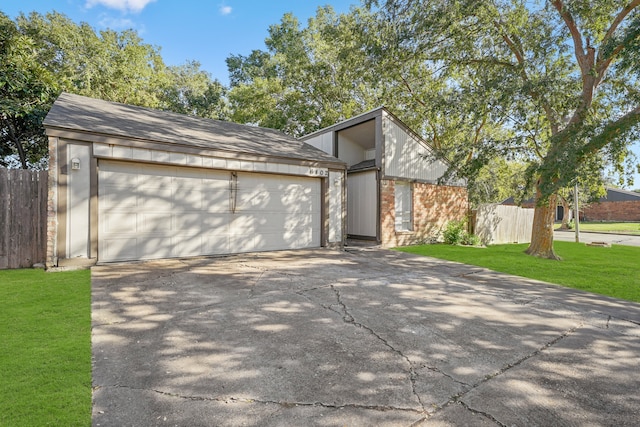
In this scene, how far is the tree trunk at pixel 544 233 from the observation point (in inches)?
383

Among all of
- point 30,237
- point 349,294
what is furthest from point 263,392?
point 30,237

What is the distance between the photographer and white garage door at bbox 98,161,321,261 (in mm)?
6648

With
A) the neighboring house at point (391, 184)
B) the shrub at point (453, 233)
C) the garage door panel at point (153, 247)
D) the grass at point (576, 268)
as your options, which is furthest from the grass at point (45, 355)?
the shrub at point (453, 233)

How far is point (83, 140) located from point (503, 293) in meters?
8.51

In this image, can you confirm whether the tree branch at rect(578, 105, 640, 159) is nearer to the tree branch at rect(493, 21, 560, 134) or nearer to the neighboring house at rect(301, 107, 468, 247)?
the tree branch at rect(493, 21, 560, 134)

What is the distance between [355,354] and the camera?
9.62ft

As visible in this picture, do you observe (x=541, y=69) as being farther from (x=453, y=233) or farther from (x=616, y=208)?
(x=616, y=208)

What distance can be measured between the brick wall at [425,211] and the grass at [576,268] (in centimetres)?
82

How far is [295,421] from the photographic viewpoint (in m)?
1.99

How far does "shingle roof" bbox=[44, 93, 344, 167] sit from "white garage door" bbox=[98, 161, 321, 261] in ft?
2.19

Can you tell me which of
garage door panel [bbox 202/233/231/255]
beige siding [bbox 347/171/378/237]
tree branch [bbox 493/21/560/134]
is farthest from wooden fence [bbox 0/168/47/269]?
tree branch [bbox 493/21/560/134]

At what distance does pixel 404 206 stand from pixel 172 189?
8017 millimetres

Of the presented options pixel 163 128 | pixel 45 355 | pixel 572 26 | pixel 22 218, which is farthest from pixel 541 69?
pixel 22 218

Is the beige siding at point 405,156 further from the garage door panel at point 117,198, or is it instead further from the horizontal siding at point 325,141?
the garage door panel at point 117,198
